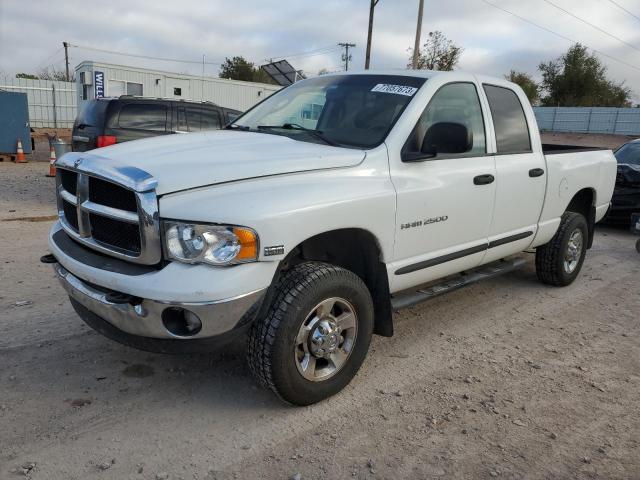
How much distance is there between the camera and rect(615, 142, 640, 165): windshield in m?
8.98

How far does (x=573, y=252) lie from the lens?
574cm

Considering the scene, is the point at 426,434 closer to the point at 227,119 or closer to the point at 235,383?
the point at 235,383

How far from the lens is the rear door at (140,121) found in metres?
8.97

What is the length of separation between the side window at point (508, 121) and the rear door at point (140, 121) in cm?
635

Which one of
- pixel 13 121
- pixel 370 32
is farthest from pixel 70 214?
pixel 370 32

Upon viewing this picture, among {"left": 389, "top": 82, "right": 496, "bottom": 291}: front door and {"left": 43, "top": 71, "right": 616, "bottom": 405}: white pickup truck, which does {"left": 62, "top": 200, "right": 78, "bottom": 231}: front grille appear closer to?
{"left": 43, "top": 71, "right": 616, "bottom": 405}: white pickup truck

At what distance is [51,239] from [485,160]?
3119 mm

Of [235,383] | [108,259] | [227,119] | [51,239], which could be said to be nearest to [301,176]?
[108,259]

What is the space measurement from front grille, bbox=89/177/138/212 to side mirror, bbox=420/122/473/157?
1.83 m

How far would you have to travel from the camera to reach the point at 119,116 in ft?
29.6

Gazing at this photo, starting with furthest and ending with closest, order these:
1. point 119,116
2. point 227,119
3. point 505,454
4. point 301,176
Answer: point 227,119 < point 119,116 < point 301,176 < point 505,454

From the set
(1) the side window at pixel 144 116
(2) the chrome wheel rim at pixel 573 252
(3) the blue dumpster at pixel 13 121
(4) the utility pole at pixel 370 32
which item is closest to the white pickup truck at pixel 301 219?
(2) the chrome wheel rim at pixel 573 252

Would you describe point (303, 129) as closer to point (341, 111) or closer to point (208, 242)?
point (341, 111)

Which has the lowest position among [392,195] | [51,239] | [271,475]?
[271,475]
